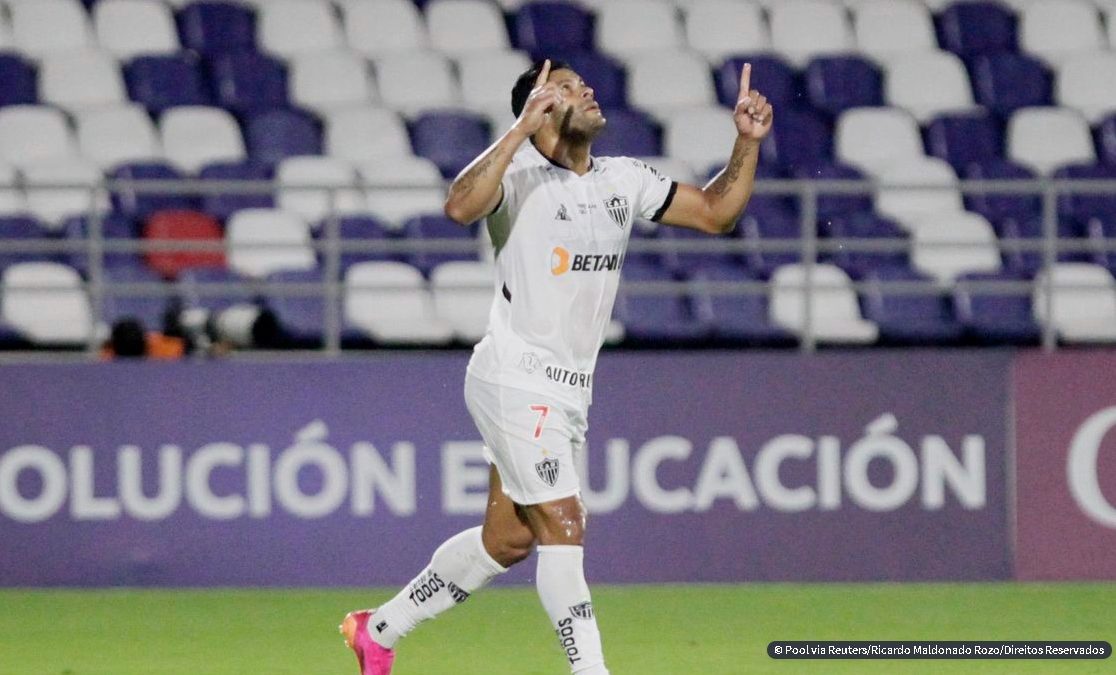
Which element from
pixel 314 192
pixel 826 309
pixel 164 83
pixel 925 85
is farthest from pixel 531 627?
pixel 925 85

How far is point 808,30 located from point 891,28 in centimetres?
75

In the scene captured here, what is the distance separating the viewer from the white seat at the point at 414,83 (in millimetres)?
15132

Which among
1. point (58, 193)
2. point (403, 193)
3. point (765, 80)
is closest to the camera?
point (58, 193)

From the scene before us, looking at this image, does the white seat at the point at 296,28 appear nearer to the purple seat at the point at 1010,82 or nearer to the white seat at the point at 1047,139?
the purple seat at the point at 1010,82

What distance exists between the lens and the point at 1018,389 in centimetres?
1090

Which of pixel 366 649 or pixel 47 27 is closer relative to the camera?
pixel 366 649

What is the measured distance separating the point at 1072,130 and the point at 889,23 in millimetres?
1963

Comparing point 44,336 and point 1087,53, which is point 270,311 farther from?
point 1087,53

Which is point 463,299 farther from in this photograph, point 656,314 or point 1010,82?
point 1010,82

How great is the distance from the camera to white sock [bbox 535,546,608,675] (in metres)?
6.28

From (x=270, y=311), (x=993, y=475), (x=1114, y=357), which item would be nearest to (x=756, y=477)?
(x=993, y=475)

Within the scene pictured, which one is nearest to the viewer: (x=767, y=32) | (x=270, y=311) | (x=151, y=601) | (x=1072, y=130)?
(x=151, y=601)

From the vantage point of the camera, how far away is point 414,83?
49.8 ft

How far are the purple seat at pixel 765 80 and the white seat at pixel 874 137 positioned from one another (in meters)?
0.57
